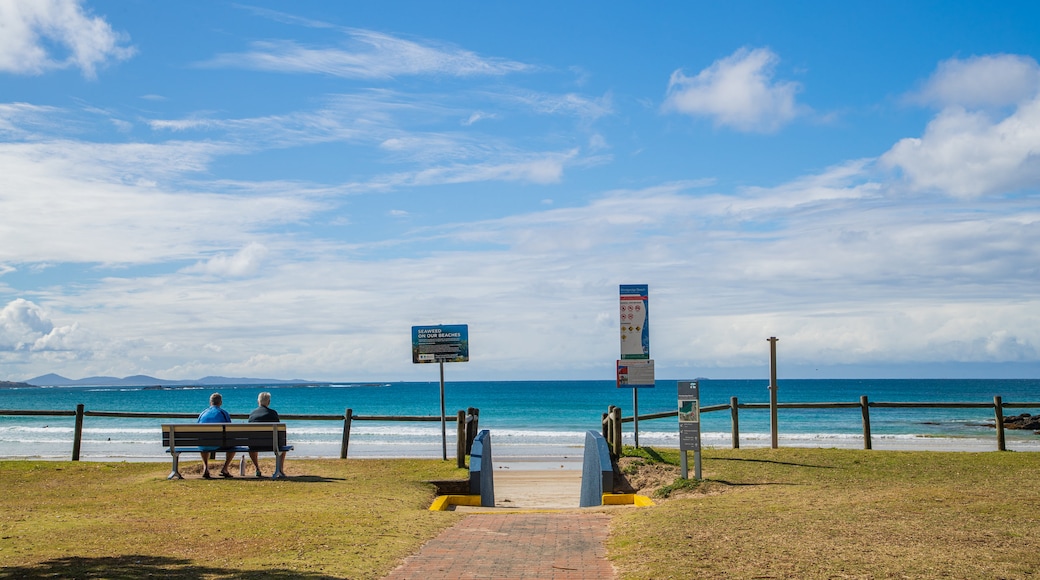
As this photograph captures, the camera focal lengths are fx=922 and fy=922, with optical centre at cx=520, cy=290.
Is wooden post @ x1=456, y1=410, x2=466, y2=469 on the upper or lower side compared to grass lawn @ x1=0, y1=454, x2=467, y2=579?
upper

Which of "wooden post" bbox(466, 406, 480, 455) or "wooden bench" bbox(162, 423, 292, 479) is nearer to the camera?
"wooden bench" bbox(162, 423, 292, 479)

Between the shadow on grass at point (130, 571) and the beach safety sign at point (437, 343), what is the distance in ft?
32.0

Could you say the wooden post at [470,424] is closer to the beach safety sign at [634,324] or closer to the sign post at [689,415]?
the beach safety sign at [634,324]

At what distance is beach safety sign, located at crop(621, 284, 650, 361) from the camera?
50.6 ft

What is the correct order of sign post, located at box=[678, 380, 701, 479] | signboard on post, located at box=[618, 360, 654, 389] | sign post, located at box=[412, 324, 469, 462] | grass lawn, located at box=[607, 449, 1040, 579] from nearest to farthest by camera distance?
grass lawn, located at box=[607, 449, 1040, 579], sign post, located at box=[678, 380, 701, 479], signboard on post, located at box=[618, 360, 654, 389], sign post, located at box=[412, 324, 469, 462]

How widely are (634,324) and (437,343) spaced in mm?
3587

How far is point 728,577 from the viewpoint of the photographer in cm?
623

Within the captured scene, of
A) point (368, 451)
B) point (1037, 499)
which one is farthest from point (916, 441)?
point (1037, 499)

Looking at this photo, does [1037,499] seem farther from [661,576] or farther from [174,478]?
[174,478]

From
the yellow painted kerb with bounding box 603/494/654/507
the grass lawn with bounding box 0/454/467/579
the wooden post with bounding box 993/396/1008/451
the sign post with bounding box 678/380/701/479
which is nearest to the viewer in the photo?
the grass lawn with bounding box 0/454/467/579

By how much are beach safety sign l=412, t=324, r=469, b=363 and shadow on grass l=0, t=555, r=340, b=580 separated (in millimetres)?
9746

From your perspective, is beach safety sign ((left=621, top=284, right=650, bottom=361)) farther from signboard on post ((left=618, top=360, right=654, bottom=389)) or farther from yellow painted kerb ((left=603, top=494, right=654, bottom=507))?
yellow painted kerb ((left=603, top=494, right=654, bottom=507))

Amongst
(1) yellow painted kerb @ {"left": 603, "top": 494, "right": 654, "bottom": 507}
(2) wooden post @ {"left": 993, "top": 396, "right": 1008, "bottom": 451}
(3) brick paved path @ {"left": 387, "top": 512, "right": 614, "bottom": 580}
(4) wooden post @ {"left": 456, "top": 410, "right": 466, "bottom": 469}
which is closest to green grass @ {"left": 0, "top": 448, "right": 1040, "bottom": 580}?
(3) brick paved path @ {"left": 387, "top": 512, "right": 614, "bottom": 580}

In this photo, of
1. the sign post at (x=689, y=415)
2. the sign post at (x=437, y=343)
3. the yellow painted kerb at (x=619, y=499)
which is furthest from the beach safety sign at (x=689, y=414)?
the sign post at (x=437, y=343)
